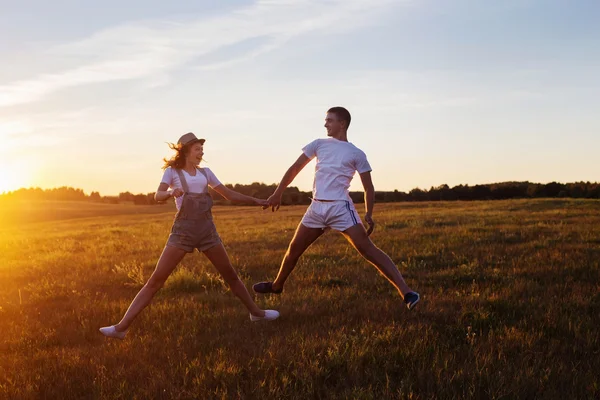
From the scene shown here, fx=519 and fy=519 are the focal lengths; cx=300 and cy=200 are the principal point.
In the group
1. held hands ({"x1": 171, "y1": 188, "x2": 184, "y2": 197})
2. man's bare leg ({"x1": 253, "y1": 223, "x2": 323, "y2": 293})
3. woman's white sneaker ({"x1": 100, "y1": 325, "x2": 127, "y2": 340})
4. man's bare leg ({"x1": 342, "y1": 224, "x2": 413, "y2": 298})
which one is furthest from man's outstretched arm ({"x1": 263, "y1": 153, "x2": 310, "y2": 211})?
woman's white sneaker ({"x1": 100, "y1": 325, "x2": 127, "y2": 340})

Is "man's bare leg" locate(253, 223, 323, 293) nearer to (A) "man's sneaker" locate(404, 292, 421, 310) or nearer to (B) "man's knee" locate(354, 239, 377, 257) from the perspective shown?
(B) "man's knee" locate(354, 239, 377, 257)

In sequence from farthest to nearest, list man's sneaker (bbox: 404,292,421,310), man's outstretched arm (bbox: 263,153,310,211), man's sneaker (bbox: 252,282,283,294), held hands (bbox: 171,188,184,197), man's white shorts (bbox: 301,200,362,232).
→ man's sneaker (bbox: 252,282,283,294) → man's outstretched arm (bbox: 263,153,310,211) → man's white shorts (bbox: 301,200,362,232) → man's sneaker (bbox: 404,292,421,310) → held hands (bbox: 171,188,184,197)

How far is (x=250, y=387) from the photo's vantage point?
448 centimetres

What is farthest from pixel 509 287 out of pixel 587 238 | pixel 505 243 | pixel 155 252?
pixel 155 252

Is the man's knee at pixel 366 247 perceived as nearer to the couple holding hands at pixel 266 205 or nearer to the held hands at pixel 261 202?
the couple holding hands at pixel 266 205

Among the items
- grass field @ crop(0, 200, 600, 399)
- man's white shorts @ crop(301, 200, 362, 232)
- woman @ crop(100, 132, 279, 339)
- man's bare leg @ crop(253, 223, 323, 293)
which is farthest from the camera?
man's bare leg @ crop(253, 223, 323, 293)

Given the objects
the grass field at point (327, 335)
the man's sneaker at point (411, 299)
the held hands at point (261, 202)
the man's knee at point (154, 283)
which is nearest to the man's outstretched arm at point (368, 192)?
the man's sneaker at point (411, 299)

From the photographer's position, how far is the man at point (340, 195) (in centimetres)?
652

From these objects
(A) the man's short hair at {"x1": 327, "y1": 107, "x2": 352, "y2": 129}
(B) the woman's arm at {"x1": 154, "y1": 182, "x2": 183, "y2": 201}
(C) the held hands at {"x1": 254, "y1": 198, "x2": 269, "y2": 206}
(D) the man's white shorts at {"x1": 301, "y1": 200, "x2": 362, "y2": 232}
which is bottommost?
(D) the man's white shorts at {"x1": 301, "y1": 200, "x2": 362, "y2": 232}

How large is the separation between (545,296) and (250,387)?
4.86 metres

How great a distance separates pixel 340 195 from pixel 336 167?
0.36m

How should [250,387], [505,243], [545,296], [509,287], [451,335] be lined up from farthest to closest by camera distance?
1. [505,243]
2. [509,287]
3. [545,296]
4. [451,335]
5. [250,387]

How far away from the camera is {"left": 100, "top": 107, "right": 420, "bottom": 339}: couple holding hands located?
19.6ft

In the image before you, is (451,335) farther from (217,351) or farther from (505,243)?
(505,243)
